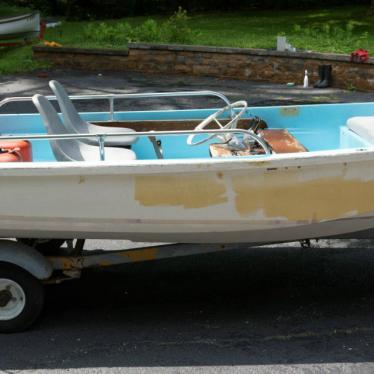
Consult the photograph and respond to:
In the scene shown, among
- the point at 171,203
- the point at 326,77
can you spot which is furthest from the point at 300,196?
the point at 326,77

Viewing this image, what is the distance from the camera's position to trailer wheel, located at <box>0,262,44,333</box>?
4414 millimetres

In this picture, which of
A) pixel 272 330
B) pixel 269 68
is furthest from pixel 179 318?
pixel 269 68

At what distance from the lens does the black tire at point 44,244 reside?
4684 mm

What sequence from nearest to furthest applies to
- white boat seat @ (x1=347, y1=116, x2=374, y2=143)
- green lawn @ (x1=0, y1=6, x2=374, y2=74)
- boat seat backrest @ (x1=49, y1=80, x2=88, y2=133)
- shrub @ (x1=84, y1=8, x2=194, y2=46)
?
1. white boat seat @ (x1=347, y1=116, x2=374, y2=143)
2. boat seat backrest @ (x1=49, y1=80, x2=88, y2=133)
3. green lawn @ (x1=0, y1=6, x2=374, y2=74)
4. shrub @ (x1=84, y1=8, x2=194, y2=46)

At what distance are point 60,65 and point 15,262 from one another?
12.1m

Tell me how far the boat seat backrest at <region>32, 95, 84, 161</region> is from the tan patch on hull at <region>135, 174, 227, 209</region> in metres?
0.76

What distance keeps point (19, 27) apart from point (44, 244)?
1586 centimetres

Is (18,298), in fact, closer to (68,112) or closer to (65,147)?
(65,147)

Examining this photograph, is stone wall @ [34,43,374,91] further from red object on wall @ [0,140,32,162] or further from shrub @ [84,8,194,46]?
red object on wall @ [0,140,32,162]

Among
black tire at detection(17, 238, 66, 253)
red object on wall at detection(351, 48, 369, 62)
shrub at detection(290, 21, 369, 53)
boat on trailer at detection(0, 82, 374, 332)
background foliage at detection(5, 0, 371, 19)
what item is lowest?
background foliage at detection(5, 0, 371, 19)

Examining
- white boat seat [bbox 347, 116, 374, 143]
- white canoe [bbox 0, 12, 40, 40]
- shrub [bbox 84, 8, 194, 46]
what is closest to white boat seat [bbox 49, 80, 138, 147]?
white boat seat [bbox 347, 116, 374, 143]

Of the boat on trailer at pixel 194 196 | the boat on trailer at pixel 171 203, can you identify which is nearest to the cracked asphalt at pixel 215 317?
the boat on trailer at pixel 171 203

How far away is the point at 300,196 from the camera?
13.8ft

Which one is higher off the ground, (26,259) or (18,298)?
(26,259)
